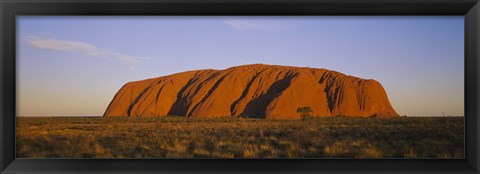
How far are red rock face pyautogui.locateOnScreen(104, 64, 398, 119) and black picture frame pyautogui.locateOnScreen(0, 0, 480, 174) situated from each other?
24365mm

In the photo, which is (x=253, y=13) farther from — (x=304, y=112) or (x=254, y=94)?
(x=254, y=94)

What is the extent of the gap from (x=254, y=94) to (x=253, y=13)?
31117 millimetres

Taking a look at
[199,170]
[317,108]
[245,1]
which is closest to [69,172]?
[199,170]

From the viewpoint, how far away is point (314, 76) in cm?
3562

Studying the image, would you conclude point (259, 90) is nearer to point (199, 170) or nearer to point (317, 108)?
point (317, 108)

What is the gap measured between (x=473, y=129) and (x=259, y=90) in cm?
3173

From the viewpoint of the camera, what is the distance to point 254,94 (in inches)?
1323

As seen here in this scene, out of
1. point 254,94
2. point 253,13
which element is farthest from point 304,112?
point 253,13

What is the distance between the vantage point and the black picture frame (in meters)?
2.47

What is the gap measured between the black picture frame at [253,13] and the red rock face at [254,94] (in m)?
24.4

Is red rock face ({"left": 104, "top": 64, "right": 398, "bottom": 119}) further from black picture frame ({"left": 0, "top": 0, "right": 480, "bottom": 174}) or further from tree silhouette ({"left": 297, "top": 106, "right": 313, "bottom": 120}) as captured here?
black picture frame ({"left": 0, "top": 0, "right": 480, "bottom": 174})

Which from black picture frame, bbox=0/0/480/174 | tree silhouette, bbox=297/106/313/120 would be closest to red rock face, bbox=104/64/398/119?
tree silhouette, bbox=297/106/313/120

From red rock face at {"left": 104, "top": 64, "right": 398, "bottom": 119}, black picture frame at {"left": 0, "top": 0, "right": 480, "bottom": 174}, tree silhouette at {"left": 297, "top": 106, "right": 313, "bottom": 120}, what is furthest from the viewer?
red rock face at {"left": 104, "top": 64, "right": 398, "bottom": 119}

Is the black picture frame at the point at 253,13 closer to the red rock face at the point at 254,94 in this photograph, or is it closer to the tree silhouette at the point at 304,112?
the tree silhouette at the point at 304,112
